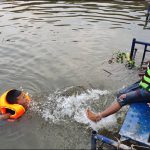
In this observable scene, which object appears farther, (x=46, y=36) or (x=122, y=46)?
(x=46, y=36)

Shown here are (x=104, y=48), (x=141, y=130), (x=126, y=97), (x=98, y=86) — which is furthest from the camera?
(x=104, y=48)

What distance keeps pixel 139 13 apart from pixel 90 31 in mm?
4249

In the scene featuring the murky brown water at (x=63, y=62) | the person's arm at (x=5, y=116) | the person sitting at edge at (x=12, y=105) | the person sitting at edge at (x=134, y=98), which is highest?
the person sitting at edge at (x=134, y=98)

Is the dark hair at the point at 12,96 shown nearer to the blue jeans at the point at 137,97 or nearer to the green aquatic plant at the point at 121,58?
the blue jeans at the point at 137,97

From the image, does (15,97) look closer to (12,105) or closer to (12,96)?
(12,96)

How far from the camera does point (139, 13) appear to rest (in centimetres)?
1586

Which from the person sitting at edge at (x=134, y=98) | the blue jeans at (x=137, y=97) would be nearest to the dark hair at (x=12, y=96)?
the person sitting at edge at (x=134, y=98)

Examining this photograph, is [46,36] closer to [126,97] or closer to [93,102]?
[93,102]

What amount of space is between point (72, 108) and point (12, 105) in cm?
156

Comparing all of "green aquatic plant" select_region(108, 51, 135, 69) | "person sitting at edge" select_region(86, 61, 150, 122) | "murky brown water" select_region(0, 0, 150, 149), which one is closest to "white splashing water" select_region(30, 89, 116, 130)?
"murky brown water" select_region(0, 0, 150, 149)

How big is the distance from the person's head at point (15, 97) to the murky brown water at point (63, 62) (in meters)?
0.49

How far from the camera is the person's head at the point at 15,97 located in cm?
677

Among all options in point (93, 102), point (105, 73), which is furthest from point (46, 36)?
point (93, 102)

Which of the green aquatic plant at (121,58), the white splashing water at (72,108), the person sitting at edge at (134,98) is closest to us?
the person sitting at edge at (134,98)
